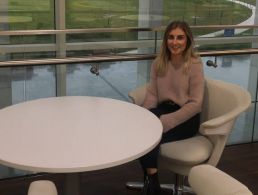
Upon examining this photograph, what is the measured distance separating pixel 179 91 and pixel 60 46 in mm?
2286

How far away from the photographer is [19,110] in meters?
2.15

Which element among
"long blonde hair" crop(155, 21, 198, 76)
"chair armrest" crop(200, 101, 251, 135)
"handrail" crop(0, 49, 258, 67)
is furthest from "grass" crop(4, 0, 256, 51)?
"chair armrest" crop(200, 101, 251, 135)

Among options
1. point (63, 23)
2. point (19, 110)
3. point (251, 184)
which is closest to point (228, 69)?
point (251, 184)

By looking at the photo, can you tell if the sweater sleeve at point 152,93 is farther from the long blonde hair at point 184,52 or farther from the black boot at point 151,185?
the black boot at point 151,185

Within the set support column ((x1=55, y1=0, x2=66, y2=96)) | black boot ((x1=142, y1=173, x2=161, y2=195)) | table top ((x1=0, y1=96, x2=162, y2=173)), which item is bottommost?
black boot ((x1=142, y1=173, x2=161, y2=195))

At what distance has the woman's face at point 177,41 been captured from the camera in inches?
101

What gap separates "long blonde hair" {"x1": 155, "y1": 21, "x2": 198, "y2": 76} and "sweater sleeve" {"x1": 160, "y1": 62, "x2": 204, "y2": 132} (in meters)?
0.08

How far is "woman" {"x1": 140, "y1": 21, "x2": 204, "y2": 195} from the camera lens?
249 cm

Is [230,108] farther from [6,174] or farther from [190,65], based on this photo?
[6,174]

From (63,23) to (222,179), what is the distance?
3784 millimetres

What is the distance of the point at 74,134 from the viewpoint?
185 centimetres

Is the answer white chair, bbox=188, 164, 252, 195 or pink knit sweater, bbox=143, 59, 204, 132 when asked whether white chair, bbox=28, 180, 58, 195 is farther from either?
pink knit sweater, bbox=143, 59, 204, 132

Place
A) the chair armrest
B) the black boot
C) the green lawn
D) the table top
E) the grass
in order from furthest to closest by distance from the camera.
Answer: the green lawn → the grass → the black boot → the chair armrest → the table top

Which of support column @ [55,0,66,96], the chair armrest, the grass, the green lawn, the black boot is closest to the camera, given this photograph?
the chair armrest
